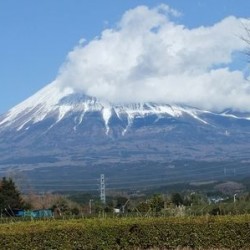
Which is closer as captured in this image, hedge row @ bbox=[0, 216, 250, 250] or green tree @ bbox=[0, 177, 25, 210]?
hedge row @ bbox=[0, 216, 250, 250]

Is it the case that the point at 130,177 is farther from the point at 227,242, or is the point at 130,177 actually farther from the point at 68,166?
the point at 227,242

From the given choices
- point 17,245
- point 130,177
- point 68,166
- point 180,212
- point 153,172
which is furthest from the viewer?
point 68,166

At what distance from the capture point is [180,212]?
2130cm

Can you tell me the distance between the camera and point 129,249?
16828mm

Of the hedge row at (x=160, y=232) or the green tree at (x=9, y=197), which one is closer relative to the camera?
the hedge row at (x=160, y=232)

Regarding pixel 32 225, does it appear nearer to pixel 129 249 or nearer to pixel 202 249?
pixel 129 249

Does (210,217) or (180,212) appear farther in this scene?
(180,212)

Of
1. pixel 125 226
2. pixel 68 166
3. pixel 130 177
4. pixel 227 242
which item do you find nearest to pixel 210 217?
pixel 227 242

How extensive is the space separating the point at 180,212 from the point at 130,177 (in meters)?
141

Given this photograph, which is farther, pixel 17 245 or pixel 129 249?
pixel 129 249

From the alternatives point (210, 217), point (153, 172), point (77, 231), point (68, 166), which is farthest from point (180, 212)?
point (68, 166)

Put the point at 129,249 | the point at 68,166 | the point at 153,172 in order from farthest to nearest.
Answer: the point at 68,166
the point at 153,172
the point at 129,249

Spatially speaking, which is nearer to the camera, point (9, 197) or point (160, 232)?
point (160, 232)

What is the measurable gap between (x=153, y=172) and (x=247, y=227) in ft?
510
